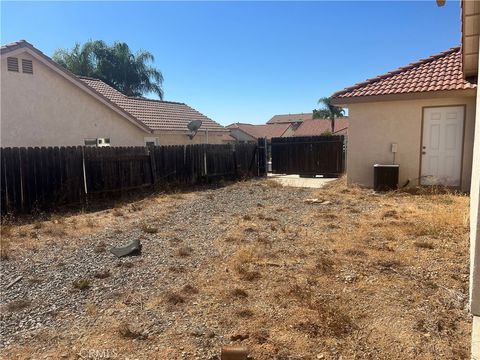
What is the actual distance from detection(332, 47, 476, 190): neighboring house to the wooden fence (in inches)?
221

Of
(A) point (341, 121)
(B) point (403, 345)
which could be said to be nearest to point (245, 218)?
(B) point (403, 345)

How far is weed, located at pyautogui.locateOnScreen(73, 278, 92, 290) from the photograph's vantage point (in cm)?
421

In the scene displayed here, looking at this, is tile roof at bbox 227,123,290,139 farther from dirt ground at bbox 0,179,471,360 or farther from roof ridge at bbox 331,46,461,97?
dirt ground at bbox 0,179,471,360

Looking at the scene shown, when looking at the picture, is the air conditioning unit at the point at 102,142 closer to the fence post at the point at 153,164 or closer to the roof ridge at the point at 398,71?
the fence post at the point at 153,164

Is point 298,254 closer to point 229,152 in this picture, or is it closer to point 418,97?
point 418,97

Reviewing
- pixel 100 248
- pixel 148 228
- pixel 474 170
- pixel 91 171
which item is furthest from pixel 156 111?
pixel 474 170

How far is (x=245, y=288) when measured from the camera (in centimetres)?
402

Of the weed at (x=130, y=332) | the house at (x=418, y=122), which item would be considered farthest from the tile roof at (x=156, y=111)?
the weed at (x=130, y=332)

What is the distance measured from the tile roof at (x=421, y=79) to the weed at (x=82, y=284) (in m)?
9.45

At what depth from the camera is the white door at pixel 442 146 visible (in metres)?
9.98

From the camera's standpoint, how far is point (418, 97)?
33.4 ft

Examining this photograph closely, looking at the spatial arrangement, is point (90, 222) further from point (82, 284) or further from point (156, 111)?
point (156, 111)

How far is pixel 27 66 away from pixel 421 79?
13.2 meters

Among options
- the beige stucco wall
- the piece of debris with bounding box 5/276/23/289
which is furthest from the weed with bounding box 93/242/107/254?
the beige stucco wall
